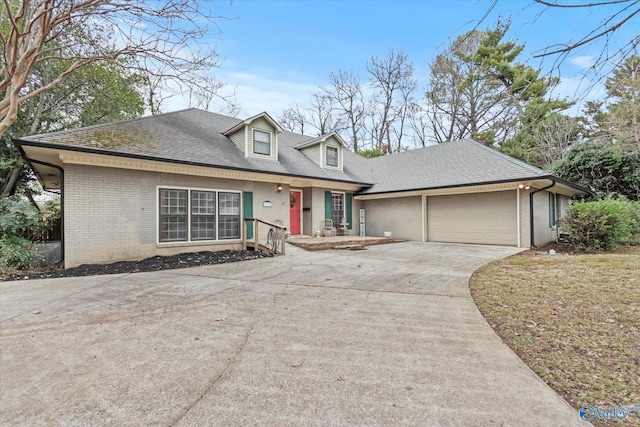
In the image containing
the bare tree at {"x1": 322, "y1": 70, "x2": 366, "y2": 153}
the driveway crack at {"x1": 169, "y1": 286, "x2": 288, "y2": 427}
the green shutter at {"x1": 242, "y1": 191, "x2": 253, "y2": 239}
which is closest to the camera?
the driveway crack at {"x1": 169, "y1": 286, "x2": 288, "y2": 427}

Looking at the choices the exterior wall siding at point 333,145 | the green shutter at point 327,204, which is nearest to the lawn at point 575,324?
the green shutter at point 327,204

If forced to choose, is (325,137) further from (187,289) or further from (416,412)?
(416,412)

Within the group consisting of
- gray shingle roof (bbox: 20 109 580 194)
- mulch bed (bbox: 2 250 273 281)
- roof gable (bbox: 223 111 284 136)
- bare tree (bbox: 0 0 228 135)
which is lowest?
mulch bed (bbox: 2 250 273 281)

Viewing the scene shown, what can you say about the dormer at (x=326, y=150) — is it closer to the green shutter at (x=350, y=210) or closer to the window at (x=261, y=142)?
the green shutter at (x=350, y=210)

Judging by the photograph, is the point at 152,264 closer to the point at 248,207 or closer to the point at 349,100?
the point at 248,207

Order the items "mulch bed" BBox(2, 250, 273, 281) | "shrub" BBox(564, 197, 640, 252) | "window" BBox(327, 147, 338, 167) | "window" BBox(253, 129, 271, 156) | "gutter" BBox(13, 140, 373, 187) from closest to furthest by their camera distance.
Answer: "mulch bed" BBox(2, 250, 273, 281) → "gutter" BBox(13, 140, 373, 187) → "shrub" BBox(564, 197, 640, 252) → "window" BBox(253, 129, 271, 156) → "window" BBox(327, 147, 338, 167)

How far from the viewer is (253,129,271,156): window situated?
11852 millimetres

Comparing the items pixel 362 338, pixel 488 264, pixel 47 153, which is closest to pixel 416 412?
pixel 362 338

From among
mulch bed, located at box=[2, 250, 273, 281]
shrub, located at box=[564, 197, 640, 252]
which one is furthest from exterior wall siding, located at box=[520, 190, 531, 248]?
mulch bed, located at box=[2, 250, 273, 281]

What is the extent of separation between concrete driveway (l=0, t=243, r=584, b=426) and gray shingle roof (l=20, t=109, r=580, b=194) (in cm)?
451

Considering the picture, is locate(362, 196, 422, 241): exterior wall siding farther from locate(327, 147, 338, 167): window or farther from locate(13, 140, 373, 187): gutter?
locate(13, 140, 373, 187): gutter

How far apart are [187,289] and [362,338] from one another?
11.6 ft

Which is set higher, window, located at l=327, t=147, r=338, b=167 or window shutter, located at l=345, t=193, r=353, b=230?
window, located at l=327, t=147, r=338, b=167

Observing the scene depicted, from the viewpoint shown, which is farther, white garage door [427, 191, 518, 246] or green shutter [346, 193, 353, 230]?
green shutter [346, 193, 353, 230]
